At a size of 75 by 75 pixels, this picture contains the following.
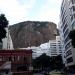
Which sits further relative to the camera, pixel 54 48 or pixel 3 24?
pixel 54 48

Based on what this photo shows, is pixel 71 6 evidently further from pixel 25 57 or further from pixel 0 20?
pixel 0 20

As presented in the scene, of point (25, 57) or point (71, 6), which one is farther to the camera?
point (71, 6)

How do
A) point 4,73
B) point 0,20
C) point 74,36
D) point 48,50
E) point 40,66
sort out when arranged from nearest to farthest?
point 0,20
point 74,36
point 4,73
point 40,66
point 48,50

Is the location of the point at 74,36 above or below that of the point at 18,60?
above

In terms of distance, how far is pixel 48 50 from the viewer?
19612 cm

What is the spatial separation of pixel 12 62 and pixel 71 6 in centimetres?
3746

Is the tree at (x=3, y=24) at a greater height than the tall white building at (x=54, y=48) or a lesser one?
lesser

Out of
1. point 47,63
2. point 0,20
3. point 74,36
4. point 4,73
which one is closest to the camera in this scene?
point 0,20

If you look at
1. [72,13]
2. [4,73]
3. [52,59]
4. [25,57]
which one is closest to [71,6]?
[72,13]

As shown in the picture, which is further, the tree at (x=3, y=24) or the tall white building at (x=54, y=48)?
the tall white building at (x=54, y=48)

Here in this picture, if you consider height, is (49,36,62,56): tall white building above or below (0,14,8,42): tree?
above

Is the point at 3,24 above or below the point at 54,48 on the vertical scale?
below

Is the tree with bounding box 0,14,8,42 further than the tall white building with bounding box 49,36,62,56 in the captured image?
No

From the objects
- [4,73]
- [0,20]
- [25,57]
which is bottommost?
[4,73]
